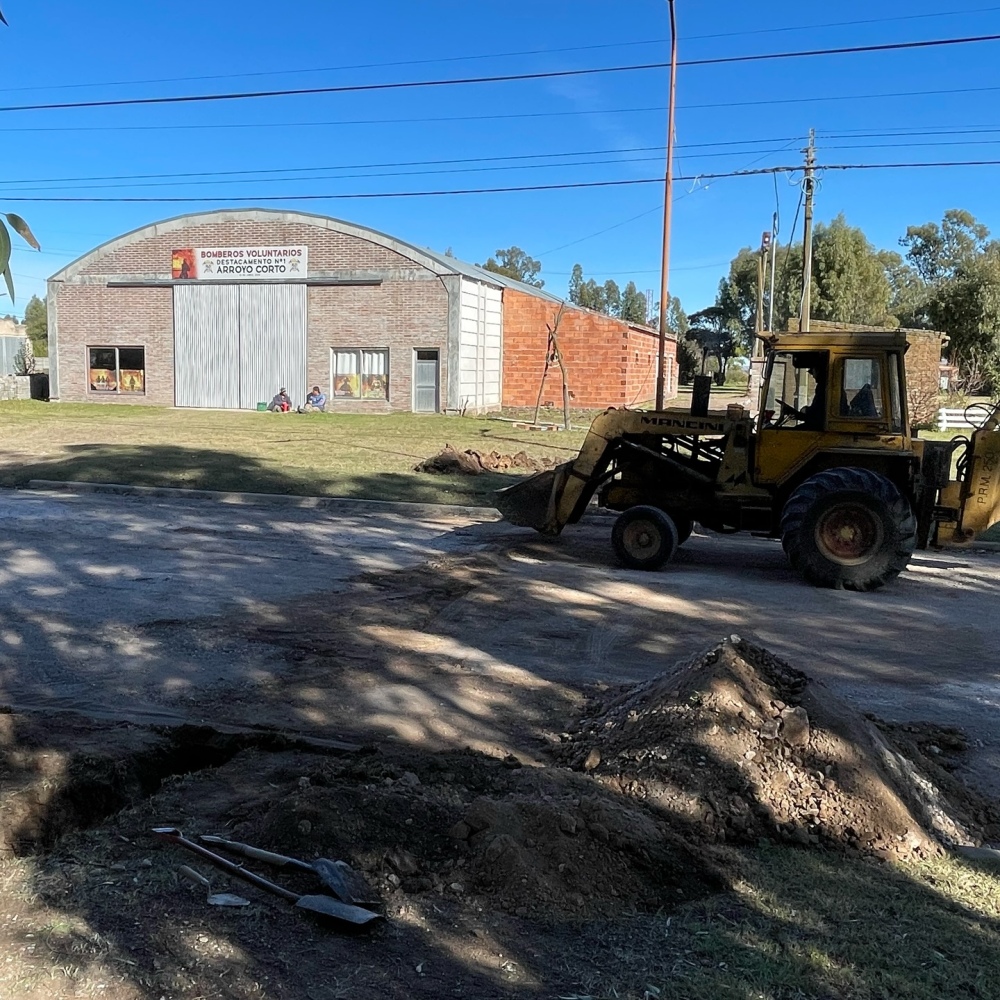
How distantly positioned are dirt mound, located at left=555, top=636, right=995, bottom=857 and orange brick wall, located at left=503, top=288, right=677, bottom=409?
30105 millimetres

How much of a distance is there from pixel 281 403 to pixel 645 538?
26159 millimetres

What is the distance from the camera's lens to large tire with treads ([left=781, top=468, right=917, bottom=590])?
9.52 m

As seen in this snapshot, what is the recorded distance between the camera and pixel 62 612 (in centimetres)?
807

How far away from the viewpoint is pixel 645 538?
10406 millimetres

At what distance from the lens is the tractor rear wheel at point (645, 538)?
1033 cm

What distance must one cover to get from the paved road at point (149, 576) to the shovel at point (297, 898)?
204cm

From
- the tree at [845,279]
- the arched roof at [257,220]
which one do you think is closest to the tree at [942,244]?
the tree at [845,279]

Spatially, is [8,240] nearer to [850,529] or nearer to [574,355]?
[850,529]

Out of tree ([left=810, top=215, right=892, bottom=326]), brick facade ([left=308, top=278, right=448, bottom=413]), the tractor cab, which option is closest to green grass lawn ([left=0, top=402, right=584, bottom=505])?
brick facade ([left=308, top=278, right=448, bottom=413])

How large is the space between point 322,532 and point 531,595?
158 inches

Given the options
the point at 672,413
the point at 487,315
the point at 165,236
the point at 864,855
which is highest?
the point at 165,236

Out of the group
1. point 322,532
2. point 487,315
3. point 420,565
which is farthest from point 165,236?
point 420,565

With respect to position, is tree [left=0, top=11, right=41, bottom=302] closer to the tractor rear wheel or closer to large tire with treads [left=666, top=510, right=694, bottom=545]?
the tractor rear wheel

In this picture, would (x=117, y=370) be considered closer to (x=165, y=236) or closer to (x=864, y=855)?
(x=165, y=236)
